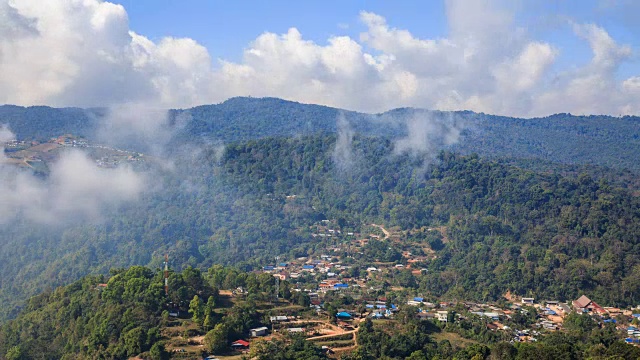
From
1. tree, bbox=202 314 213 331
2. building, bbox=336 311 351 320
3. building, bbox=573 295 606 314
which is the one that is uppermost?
tree, bbox=202 314 213 331

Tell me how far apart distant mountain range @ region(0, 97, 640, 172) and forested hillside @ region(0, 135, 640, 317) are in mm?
38745

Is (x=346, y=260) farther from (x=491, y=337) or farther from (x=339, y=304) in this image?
(x=491, y=337)

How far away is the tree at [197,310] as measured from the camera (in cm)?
4009

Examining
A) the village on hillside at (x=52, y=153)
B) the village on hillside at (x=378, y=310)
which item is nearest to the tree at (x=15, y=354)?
the village on hillside at (x=378, y=310)

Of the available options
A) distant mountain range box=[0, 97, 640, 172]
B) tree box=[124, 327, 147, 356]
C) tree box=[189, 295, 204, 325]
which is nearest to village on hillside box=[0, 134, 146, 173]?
distant mountain range box=[0, 97, 640, 172]

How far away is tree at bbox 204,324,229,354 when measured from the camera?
121ft

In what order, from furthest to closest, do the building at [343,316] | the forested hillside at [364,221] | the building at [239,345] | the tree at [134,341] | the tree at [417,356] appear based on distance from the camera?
the forested hillside at [364,221]
the building at [343,316]
the building at [239,345]
the tree at [134,341]
the tree at [417,356]

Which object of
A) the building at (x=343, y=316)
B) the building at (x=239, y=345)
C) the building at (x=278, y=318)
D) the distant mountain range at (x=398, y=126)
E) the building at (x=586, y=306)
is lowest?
the building at (x=586, y=306)

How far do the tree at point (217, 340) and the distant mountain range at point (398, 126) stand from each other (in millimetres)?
93314

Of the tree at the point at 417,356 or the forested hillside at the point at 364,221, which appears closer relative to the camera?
the tree at the point at 417,356

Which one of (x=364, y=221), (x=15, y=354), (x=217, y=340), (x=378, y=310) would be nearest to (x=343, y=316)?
(x=378, y=310)

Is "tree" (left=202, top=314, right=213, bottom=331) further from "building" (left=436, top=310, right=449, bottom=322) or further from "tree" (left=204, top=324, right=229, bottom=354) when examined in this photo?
"building" (left=436, top=310, right=449, bottom=322)

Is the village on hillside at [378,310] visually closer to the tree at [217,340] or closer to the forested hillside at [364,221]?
the tree at [217,340]

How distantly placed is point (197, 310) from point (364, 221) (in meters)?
46.6
